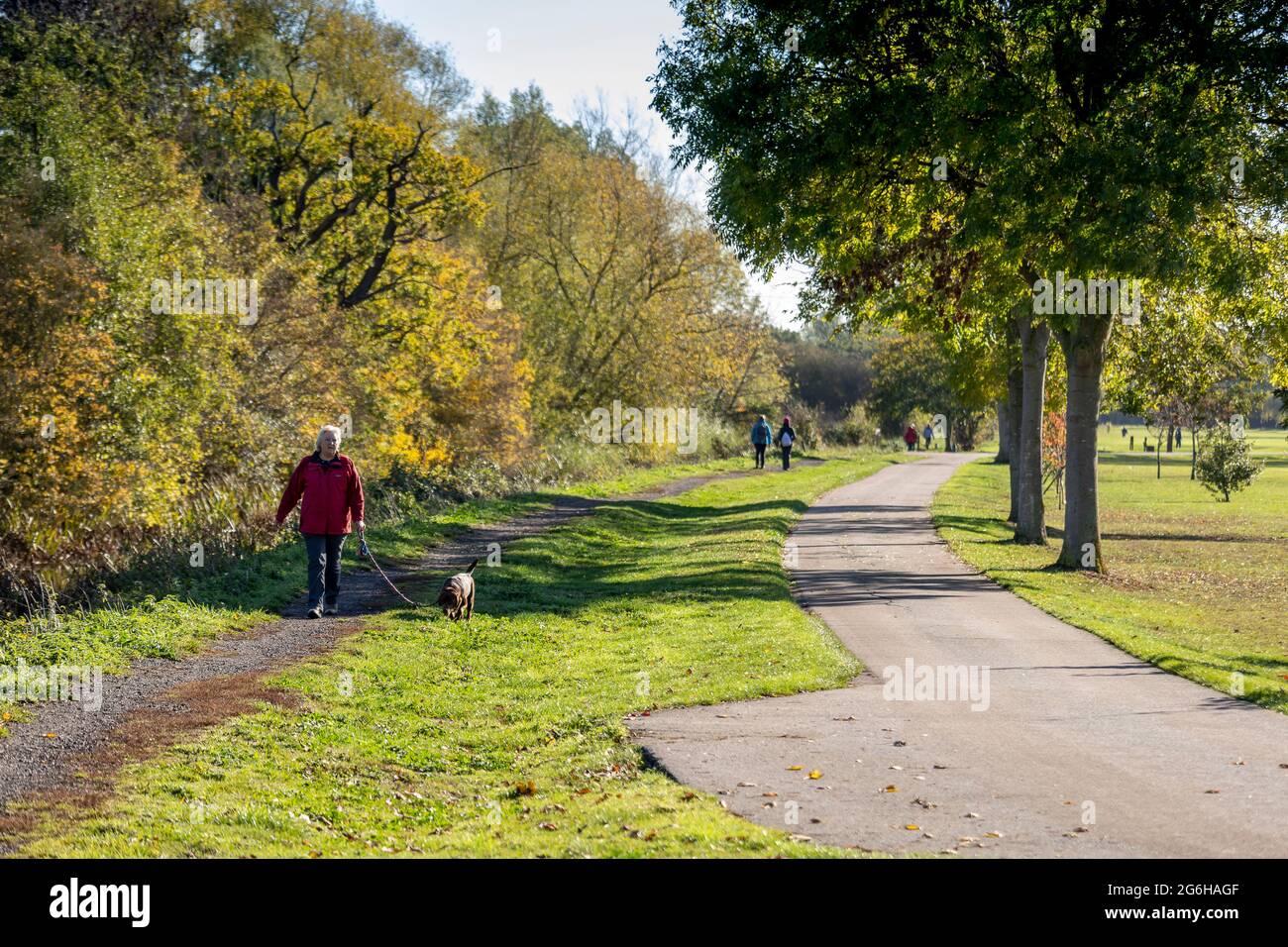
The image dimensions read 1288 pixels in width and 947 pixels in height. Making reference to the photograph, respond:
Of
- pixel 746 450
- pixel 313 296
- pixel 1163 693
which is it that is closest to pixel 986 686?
pixel 1163 693

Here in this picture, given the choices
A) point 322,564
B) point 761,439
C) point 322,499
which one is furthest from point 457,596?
point 761,439

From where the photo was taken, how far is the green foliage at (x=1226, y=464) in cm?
4594

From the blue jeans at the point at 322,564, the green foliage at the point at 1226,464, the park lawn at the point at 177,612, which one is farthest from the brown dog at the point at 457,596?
the green foliage at the point at 1226,464

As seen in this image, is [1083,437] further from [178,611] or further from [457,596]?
[178,611]

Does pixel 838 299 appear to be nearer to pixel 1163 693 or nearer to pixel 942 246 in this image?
pixel 942 246

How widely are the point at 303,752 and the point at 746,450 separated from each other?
49249 mm

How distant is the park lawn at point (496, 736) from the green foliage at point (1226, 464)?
33506mm

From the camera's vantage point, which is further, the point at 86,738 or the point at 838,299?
the point at 838,299

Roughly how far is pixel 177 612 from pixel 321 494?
81.9 inches

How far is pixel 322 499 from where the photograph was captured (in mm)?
14188

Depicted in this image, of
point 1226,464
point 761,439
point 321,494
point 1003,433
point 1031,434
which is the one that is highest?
point 1003,433

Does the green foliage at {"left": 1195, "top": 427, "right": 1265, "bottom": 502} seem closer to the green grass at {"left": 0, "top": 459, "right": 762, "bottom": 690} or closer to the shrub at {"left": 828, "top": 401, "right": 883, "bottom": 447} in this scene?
the shrub at {"left": 828, "top": 401, "right": 883, "bottom": 447}

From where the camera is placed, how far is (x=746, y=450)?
2265 inches
